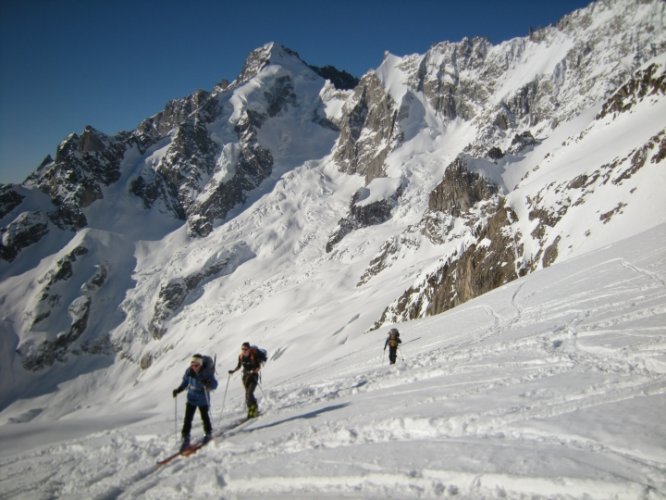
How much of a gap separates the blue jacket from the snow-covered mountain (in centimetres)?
3201

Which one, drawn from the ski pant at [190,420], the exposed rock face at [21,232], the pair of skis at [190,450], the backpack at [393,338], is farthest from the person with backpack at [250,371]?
the exposed rock face at [21,232]

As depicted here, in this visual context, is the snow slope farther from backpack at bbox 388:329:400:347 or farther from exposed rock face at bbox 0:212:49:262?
exposed rock face at bbox 0:212:49:262

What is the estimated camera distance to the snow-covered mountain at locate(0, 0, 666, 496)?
4588 cm

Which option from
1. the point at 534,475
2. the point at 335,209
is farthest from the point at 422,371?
the point at 335,209

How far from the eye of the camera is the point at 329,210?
15212 centimetres

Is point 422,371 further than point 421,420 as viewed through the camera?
Yes

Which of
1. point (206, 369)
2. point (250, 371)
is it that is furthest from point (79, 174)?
point (206, 369)

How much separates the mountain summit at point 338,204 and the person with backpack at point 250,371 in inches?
1233

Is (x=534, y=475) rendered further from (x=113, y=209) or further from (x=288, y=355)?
(x=113, y=209)

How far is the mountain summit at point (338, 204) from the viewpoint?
4662 centimetres

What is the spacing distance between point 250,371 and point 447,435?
5894 mm

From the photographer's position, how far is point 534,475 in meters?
4.60

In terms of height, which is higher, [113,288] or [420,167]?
[420,167]

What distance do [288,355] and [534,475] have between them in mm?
53149
